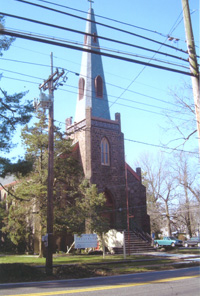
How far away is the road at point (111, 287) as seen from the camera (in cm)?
869

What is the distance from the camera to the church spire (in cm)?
3191

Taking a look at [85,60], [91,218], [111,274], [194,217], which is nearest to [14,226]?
[91,218]

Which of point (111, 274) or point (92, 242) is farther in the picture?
point (92, 242)

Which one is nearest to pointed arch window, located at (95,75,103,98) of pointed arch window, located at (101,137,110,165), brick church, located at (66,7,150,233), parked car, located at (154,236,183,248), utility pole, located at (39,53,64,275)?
brick church, located at (66,7,150,233)

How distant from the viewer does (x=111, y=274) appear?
12.9 m

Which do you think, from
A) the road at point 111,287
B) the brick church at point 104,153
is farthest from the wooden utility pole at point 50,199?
the brick church at point 104,153

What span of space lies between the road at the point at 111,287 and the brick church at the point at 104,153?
1748 cm

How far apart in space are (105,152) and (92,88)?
22.6 ft

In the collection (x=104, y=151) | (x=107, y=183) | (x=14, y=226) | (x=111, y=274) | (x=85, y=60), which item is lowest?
(x=111, y=274)

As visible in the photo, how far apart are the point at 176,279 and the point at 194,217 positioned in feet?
157

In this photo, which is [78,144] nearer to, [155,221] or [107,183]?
[107,183]

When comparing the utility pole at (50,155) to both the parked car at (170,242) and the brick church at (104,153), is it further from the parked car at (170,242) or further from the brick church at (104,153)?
the parked car at (170,242)

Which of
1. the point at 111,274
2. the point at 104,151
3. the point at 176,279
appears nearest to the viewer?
the point at 176,279

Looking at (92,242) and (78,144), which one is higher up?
(78,144)
